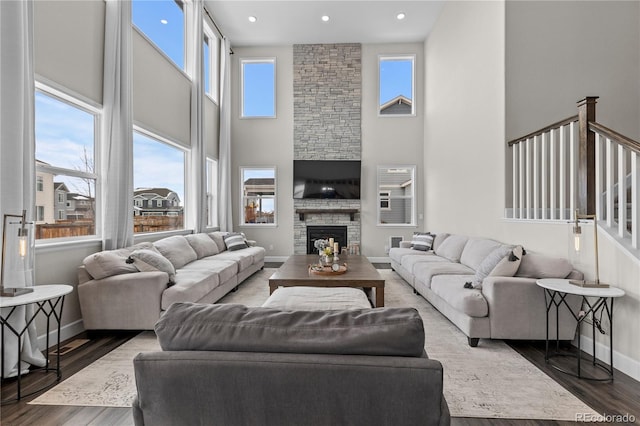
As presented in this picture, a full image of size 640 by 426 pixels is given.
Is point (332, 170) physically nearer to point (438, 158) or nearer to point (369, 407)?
point (438, 158)

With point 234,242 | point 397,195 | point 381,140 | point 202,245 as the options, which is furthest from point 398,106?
point 202,245

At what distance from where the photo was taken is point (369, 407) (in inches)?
38.9

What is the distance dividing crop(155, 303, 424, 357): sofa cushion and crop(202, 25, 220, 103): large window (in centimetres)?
665

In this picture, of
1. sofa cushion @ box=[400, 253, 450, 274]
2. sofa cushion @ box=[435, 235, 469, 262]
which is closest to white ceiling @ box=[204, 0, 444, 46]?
sofa cushion @ box=[435, 235, 469, 262]

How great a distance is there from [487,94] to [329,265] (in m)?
3.24

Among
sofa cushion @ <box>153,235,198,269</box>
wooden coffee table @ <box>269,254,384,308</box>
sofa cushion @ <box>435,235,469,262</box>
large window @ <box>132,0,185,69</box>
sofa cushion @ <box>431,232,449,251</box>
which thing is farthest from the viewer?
sofa cushion @ <box>431,232,449,251</box>

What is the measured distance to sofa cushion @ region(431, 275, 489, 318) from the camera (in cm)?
279

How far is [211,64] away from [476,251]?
6.40 metres

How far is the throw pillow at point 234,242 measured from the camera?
5.78m

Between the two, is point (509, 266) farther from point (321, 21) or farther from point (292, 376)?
point (321, 21)

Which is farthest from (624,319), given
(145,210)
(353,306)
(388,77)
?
(388,77)

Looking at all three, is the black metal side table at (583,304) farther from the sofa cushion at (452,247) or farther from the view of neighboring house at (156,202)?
the view of neighboring house at (156,202)

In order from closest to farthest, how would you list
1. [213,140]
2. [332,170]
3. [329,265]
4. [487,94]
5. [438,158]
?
[329,265], [487,94], [438,158], [213,140], [332,170]

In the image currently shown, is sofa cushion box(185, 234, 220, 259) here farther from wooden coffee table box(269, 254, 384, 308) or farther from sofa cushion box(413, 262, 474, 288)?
sofa cushion box(413, 262, 474, 288)
